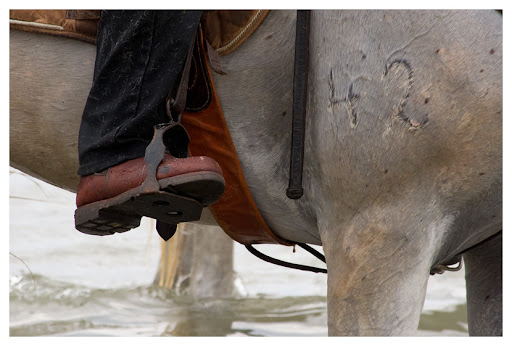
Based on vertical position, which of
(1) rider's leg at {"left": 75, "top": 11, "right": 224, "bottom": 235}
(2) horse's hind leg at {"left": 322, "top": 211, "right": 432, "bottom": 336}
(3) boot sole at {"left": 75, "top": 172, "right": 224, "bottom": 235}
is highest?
(1) rider's leg at {"left": 75, "top": 11, "right": 224, "bottom": 235}

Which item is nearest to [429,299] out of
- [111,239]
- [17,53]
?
[111,239]

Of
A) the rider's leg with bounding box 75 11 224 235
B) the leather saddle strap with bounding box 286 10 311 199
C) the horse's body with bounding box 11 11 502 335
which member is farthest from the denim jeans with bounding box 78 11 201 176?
the leather saddle strap with bounding box 286 10 311 199

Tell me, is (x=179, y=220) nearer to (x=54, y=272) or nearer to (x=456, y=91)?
(x=456, y=91)

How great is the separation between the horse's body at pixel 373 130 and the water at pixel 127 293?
1648 mm

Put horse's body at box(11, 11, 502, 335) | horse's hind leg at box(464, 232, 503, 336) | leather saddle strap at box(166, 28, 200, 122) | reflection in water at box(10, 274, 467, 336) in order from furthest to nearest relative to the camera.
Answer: reflection in water at box(10, 274, 467, 336), horse's hind leg at box(464, 232, 503, 336), leather saddle strap at box(166, 28, 200, 122), horse's body at box(11, 11, 502, 335)

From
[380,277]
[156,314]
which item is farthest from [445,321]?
[380,277]

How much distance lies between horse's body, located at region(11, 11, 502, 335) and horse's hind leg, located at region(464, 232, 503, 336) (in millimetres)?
263

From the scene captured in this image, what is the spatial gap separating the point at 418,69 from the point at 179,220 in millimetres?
570

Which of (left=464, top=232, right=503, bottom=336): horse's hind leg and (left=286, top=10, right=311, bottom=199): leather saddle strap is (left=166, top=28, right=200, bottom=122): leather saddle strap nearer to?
(left=286, top=10, right=311, bottom=199): leather saddle strap

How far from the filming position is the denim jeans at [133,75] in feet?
4.88

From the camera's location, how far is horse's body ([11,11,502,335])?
4.55 feet

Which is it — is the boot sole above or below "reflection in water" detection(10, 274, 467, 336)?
below

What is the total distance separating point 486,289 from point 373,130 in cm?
69

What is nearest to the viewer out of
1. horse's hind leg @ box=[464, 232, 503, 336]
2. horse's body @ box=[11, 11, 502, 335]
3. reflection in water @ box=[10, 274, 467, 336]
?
horse's body @ box=[11, 11, 502, 335]
